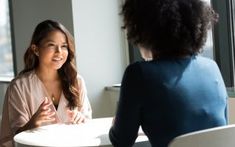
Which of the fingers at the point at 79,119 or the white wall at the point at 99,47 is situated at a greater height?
the white wall at the point at 99,47

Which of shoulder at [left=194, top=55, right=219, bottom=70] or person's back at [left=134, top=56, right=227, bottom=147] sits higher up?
shoulder at [left=194, top=55, right=219, bottom=70]

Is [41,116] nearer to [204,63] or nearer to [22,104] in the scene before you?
[22,104]

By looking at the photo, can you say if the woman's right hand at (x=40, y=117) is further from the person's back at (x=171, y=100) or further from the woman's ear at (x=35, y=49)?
the person's back at (x=171, y=100)

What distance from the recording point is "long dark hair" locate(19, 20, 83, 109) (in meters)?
2.42

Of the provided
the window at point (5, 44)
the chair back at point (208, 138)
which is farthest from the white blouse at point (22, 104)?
the window at point (5, 44)

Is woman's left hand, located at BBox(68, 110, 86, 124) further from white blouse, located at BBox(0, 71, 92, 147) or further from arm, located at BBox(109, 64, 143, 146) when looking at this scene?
arm, located at BBox(109, 64, 143, 146)

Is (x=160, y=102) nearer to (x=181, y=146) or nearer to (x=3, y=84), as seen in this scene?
(x=181, y=146)

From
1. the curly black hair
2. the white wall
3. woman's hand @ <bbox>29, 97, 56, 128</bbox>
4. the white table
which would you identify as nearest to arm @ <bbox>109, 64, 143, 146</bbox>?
the curly black hair

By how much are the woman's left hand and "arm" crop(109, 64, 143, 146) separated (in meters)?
0.91

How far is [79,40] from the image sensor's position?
134 inches

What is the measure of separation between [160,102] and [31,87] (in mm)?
1199

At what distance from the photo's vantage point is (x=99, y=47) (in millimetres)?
3500

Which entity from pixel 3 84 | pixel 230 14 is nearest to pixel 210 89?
pixel 230 14

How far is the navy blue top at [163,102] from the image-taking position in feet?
4.43
